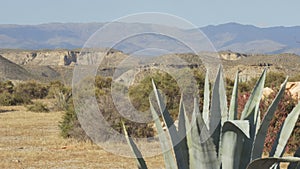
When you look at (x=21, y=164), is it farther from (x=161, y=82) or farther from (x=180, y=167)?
(x=161, y=82)

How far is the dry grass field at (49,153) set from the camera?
1148cm

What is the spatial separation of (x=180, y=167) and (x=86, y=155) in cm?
844

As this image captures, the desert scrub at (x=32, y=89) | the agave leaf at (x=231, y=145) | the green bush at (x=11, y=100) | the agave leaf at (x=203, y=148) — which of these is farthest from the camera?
the desert scrub at (x=32, y=89)

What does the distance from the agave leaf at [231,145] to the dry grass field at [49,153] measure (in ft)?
→ 23.2

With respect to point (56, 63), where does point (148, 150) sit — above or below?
above

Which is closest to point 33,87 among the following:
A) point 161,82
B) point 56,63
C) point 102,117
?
point 161,82

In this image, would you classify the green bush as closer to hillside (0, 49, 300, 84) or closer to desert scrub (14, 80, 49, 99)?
desert scrub (14, 80, 49, 99)

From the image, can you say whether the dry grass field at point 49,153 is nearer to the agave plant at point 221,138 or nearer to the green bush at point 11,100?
the agave plant at point 221,138

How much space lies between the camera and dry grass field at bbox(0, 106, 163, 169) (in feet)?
37.7

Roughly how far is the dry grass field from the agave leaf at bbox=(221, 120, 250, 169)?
7.08 metres

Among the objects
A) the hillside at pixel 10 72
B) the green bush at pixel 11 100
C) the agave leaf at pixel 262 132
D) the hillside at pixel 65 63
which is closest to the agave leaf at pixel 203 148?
the agave leaf at pixel 262 132

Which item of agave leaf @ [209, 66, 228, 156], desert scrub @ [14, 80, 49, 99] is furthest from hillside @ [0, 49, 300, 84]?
agave leaf @ [209, 66, 228, 156]

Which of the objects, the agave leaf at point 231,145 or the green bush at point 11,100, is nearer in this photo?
the agave leaf at point 231,145

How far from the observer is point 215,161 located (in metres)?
4.16
